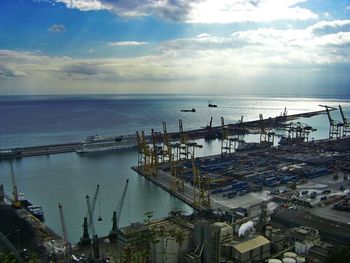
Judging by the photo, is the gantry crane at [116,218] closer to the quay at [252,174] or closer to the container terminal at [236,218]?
the container terminal at [236,218]

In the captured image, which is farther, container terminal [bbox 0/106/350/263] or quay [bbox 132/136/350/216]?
quay [bbox 132/136/350/216]

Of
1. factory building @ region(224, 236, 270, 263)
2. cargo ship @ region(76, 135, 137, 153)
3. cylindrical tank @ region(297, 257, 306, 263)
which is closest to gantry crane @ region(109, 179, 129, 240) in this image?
factory building @ region(224, 236, 270, 263)

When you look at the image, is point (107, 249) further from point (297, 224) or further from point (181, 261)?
point (297, 224)

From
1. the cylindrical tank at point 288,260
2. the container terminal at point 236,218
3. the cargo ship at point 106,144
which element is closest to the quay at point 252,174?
the container terminal at point 236,218

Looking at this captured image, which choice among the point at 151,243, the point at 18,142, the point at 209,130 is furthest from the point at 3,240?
the point at 209,130

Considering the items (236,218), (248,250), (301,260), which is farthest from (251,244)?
(236,218)

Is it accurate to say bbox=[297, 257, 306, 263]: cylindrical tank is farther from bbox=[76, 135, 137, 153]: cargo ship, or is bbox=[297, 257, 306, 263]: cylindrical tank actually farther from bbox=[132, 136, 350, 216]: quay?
bbox=[76, 135, 137, 153]: cargo ship
